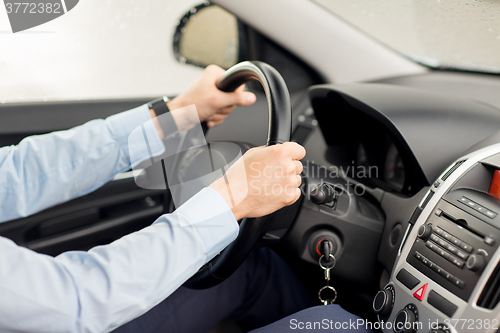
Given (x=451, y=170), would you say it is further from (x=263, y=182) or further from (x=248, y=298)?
(x=248, y=298)

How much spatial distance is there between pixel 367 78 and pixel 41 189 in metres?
1.09

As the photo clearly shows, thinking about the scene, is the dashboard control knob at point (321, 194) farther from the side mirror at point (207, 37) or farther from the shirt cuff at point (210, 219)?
the side mirror at point (207, 37)

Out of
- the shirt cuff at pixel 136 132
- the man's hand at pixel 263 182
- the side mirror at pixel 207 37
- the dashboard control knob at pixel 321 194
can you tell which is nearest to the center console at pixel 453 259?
the dashboard control knob at pixel 321 194

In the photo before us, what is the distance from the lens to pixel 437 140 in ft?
2.88

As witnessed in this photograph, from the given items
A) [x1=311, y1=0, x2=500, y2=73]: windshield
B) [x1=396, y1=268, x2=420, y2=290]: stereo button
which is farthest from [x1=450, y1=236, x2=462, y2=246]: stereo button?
[x1=311, y1=0, x2=500, y2=73]: windshield

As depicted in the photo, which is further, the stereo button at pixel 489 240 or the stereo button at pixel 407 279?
the stereo button at pixel 407 279

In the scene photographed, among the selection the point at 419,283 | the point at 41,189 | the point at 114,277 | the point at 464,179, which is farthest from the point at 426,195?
the point at 41,189

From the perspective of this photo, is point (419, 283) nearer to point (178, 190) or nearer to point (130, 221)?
point (178, 190)

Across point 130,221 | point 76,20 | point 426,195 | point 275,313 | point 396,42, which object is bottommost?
point 275,313

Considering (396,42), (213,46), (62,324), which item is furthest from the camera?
(213,46)

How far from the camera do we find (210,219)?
669 millimetres

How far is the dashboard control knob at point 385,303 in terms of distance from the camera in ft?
2.56

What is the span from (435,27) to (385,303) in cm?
83

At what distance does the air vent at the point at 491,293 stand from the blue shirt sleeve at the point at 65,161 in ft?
2.69
